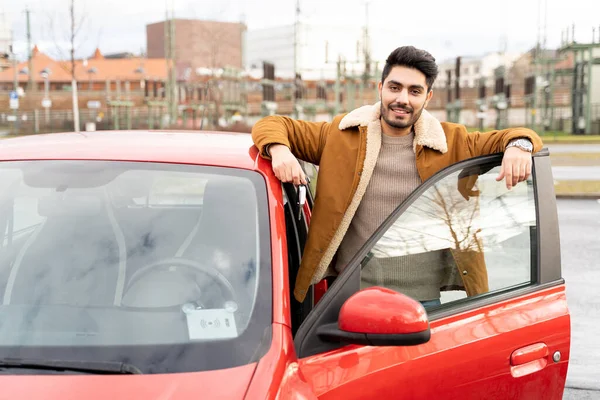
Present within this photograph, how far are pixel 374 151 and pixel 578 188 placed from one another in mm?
14319

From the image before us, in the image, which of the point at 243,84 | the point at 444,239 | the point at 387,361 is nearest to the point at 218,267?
the point at 387,361

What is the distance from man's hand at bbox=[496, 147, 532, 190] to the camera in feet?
8.50

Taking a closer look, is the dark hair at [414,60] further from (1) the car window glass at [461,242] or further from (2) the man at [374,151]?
(1) the car window glass at [461,242]

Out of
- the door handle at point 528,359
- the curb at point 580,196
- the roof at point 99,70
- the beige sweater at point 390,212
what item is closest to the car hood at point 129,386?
the beige sweater at point 390,212

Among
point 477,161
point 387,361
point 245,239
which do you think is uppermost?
point 477,161

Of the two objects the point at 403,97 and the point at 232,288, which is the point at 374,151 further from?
the point at 232,288

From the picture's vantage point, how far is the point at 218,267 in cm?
225

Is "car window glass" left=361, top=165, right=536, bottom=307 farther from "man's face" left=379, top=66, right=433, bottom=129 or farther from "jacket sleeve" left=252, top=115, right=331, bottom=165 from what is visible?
"jacket sleeve" left=252, top=115, right=331, bottom=165

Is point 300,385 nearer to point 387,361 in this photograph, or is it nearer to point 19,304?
point 387,361

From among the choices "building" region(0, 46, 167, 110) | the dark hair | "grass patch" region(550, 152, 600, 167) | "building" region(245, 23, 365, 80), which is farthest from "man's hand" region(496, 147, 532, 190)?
"building" region(0, 46, 167, 110)

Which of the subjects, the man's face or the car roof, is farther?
the man's face

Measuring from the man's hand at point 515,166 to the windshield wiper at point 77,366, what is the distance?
4.67 feet

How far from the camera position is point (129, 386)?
5.77ft

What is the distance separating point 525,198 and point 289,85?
55920 millimetres
